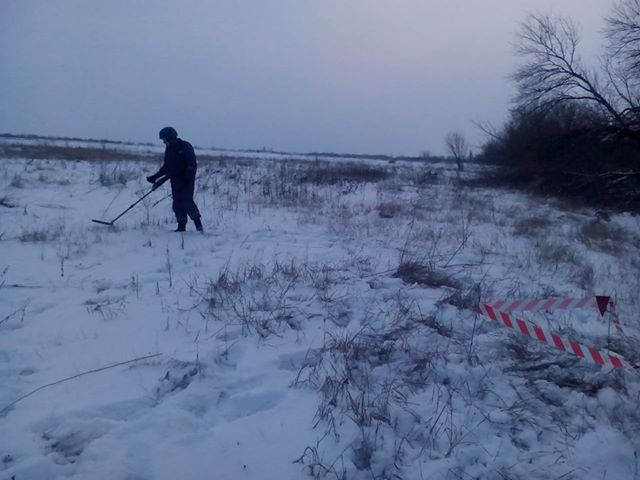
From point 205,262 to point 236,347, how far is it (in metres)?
2.60

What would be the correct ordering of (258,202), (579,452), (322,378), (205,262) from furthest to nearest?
(258,202) < (205,262) < (322,378) < (579,452)

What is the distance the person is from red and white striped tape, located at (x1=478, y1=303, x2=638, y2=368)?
5298mm

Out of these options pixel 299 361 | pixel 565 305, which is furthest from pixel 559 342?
pixel 299 361

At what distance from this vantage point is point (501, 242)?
8.47 meters

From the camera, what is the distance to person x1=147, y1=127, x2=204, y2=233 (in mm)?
8070

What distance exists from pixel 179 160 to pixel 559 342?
6462 mm

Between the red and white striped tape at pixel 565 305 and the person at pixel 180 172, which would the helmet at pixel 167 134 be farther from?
the red and white striped tape at pixel 565 305

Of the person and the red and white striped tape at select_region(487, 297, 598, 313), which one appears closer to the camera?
the red and white striped tape at select_region(487, 297, 598, 313)

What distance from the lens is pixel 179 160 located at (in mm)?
8094

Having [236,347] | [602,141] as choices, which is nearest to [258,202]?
[236,347]

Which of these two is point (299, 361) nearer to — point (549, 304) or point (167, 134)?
point (549, 304)

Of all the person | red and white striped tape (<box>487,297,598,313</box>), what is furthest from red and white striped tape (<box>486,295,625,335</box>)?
the person

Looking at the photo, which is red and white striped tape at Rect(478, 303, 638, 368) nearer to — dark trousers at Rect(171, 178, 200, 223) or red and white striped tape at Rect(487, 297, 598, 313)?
red and white striped tape at Rect(487, 297, 598, 313)

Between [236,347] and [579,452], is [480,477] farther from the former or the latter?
[236,347]
